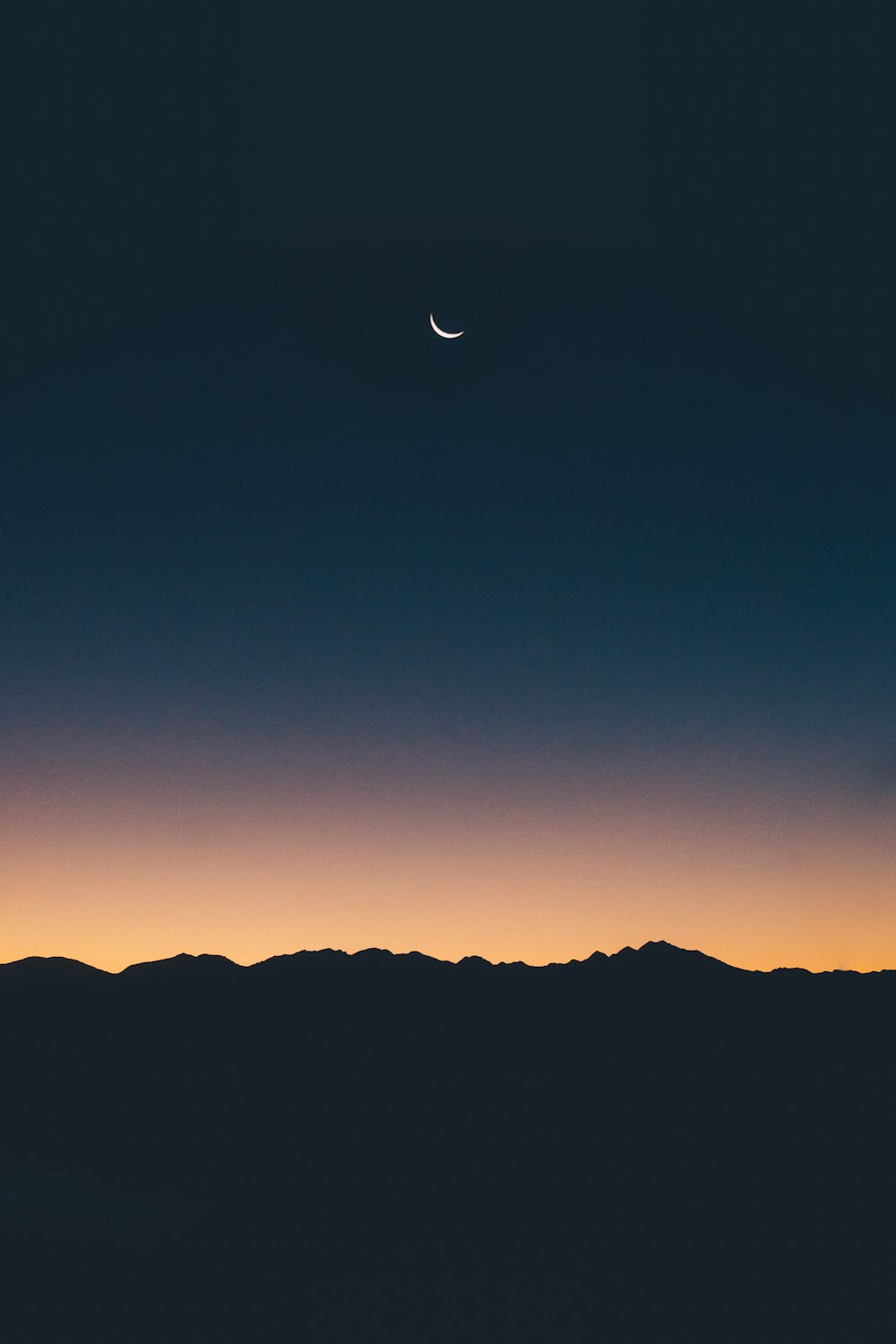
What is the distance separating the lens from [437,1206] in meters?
108

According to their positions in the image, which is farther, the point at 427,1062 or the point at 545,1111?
the point at 427,1062

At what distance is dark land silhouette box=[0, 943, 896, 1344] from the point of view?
77.9 meters

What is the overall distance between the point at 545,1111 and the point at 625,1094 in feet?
75.2

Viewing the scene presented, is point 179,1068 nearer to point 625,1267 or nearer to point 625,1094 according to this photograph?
point 625,1094

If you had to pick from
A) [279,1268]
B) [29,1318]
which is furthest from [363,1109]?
[29,1318]

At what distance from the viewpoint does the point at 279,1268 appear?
286 ft

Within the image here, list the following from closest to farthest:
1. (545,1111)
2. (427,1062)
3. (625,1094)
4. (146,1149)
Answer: (146,1149)
(545,1111)
(625,1094)
(427,1062)

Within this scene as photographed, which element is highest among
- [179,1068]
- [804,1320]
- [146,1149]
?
[179,1068]

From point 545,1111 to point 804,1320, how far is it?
65.7 m

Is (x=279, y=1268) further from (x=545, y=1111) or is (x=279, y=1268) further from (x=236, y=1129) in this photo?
(x=545, y=1111)

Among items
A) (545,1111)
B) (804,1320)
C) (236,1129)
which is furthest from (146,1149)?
(804,1320)

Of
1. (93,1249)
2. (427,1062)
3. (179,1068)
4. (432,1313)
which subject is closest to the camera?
(432,1313)

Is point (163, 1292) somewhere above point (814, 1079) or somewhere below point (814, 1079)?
below

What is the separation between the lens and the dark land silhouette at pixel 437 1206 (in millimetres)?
77875
